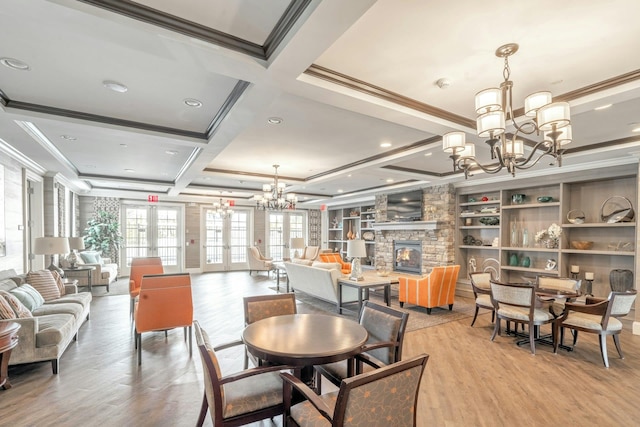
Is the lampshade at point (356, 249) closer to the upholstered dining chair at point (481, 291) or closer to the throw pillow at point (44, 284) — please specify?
the upholstered dining chair at point (481, 291)

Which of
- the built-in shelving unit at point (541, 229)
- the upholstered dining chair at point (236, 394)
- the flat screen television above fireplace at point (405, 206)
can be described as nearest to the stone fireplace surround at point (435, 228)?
the flat screen television above fireplace at point (405, 206)

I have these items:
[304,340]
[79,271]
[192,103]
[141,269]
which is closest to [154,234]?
[79,271]

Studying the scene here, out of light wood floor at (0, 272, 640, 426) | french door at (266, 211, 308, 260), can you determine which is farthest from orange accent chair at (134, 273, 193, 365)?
french door at (266, 211, 308, 260)

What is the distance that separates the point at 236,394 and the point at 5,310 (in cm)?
277

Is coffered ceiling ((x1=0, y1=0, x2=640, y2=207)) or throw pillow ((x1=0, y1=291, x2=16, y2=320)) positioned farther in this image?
throw pillow ((x1=0, y1=291, x2=16, y2=320))

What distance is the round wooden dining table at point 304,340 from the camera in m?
1.96

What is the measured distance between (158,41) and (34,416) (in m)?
2.98

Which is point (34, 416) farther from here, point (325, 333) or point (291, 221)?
point (291, 221)

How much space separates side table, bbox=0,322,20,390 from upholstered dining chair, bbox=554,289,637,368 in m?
5.62

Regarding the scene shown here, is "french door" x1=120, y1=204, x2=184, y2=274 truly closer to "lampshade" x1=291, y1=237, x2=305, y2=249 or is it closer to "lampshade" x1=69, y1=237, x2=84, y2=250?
"lampshade" x1=69, y1=237, x2=84, y2=250

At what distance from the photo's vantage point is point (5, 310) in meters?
3.04

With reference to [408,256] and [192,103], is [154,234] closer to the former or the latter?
[408,256]

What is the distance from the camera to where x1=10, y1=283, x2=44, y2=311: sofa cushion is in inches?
146

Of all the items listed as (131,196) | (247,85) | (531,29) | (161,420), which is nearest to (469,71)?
(531,29)
